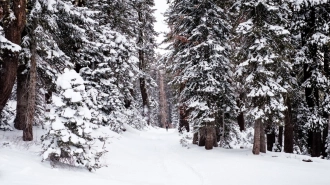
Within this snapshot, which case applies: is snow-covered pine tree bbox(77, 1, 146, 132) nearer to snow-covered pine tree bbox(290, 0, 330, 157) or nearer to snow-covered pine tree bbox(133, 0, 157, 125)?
snow-covered pine tree bbox(133, 0, 157, 125)

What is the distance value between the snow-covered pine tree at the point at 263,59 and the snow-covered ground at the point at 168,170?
218cm

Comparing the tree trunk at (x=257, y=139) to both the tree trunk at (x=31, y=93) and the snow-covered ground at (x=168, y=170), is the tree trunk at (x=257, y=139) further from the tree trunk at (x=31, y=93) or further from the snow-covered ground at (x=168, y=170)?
the tree trunk at (x=31, y=93)

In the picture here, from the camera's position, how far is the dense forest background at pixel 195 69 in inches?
309

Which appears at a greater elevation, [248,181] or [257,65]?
[257,65]

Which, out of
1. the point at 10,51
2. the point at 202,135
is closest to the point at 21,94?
the point at 10,51

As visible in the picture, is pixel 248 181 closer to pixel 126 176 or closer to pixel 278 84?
pixel 126 176

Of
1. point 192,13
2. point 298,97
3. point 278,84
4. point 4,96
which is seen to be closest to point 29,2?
point 4,96

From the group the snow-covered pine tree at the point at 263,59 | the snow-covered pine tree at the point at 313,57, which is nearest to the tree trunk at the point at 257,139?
the snow-covered pine tree at the point at 263,59

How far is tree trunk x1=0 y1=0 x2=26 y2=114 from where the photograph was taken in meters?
7.84

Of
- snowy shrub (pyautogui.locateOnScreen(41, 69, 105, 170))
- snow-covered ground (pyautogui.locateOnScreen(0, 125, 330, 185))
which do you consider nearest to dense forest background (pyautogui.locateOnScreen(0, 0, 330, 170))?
snowy shrub (pyautogui.locateOnScreen(41, 69, 105, 170))

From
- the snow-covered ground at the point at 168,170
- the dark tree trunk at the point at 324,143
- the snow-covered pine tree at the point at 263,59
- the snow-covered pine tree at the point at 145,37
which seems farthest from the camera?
the snow-covered pine tree at the point at 145,37

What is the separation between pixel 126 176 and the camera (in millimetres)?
8430

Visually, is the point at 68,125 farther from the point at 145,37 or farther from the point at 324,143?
the point at 145,37

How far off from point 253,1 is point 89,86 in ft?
35.1
